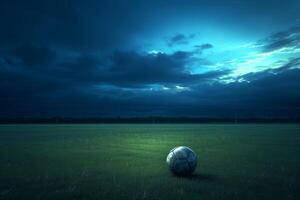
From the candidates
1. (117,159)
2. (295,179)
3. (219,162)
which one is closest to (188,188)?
(295,179)

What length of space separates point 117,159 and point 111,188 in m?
6.03

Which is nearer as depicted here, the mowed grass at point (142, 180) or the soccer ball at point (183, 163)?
the mowed grass at point (142, 180)

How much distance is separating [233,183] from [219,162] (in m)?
4.39

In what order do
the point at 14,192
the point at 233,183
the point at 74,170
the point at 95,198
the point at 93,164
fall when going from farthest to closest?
the point at 93,164 < the point at 74,170 < the point at 233,183 < the point at 14,192 < the point at 95,198

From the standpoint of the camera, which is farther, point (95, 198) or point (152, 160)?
point (152, 160)

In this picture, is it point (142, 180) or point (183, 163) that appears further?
point (183, 163)

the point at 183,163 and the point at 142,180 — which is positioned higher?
the point at 183,163

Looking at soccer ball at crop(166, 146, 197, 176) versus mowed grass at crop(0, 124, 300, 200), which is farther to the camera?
soccer ball at crop(166, 146, 197, 176)

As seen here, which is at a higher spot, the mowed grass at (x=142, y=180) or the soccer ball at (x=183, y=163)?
the soccer ball at (x=183, y=163)

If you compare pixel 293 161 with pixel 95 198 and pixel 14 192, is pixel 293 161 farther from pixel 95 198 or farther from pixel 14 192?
pixel 14 192

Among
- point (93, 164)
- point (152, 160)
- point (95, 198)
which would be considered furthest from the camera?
point (152, 160)

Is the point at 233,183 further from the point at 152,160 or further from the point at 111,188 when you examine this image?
the point at 152,160

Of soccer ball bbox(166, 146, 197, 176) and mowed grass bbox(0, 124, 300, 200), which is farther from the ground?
soccer ball bbox(166, 146, 197, 176)

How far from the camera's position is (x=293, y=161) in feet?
46.2
